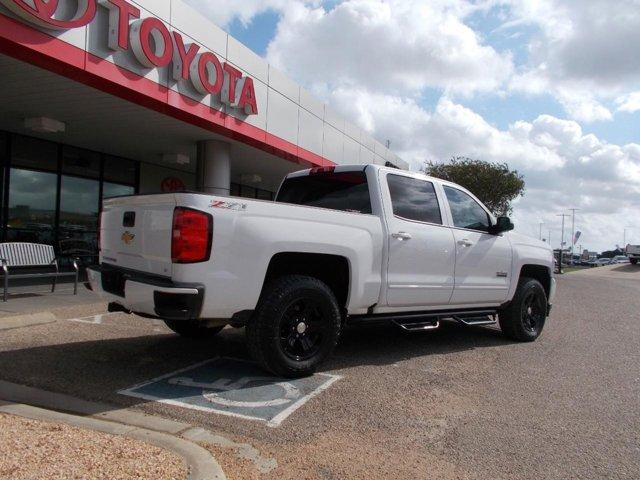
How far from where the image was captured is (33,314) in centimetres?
700

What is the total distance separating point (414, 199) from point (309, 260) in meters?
1.59

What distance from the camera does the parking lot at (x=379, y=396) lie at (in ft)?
11.3

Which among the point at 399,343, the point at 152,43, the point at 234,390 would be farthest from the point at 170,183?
the point at 234,390

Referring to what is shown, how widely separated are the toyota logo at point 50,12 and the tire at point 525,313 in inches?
294

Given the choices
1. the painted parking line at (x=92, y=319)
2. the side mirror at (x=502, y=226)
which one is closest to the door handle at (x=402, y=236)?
the side mirror at (x=502, y=226)

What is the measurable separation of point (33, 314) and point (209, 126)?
20.2ft

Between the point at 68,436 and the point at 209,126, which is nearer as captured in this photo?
the point at 68,436

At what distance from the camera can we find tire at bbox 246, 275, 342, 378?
449 cm

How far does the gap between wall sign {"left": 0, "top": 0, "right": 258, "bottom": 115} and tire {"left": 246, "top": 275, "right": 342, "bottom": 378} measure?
5809 millimetres

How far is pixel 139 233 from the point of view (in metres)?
4.50

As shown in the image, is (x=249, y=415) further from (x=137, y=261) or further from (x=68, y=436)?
(x=137, y=261)

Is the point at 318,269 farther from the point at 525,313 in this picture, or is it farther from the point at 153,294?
the point at 525,313

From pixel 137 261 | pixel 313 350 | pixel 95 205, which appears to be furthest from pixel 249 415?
pixel 95 205

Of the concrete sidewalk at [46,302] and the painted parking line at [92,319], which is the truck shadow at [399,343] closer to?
the painted parking line at [92,319]
